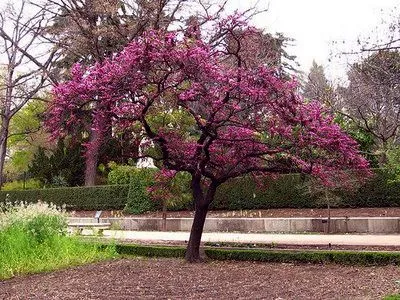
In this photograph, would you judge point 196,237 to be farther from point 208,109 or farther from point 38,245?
point 38,245

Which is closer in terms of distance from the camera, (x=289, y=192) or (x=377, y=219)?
(x=377, y=219)

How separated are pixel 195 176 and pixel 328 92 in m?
12.2

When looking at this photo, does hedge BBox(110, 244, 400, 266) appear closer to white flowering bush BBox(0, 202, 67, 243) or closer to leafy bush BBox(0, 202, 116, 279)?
leafy bush BBox(0, 202, 116, 279)

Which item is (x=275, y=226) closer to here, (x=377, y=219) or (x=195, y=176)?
(x=377, y=219)

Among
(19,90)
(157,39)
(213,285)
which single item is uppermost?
(19,90)

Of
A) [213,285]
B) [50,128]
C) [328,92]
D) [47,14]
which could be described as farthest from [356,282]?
[47,14]

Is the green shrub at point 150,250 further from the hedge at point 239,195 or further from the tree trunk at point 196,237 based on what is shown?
the hedge at point 239,195

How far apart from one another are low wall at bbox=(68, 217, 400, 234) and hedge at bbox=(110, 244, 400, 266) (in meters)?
3.22

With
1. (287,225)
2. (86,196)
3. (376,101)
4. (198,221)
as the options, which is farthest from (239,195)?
(198,221)

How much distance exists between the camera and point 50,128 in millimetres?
9844

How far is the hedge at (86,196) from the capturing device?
25.4 metres

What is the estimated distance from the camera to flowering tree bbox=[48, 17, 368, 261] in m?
9.02

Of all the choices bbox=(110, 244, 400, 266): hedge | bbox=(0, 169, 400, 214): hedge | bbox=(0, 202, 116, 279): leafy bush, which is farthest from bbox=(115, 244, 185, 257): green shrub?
bbox=(0, 169, 400, 214): hedge

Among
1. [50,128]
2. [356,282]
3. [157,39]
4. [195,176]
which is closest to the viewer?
[356,282]
